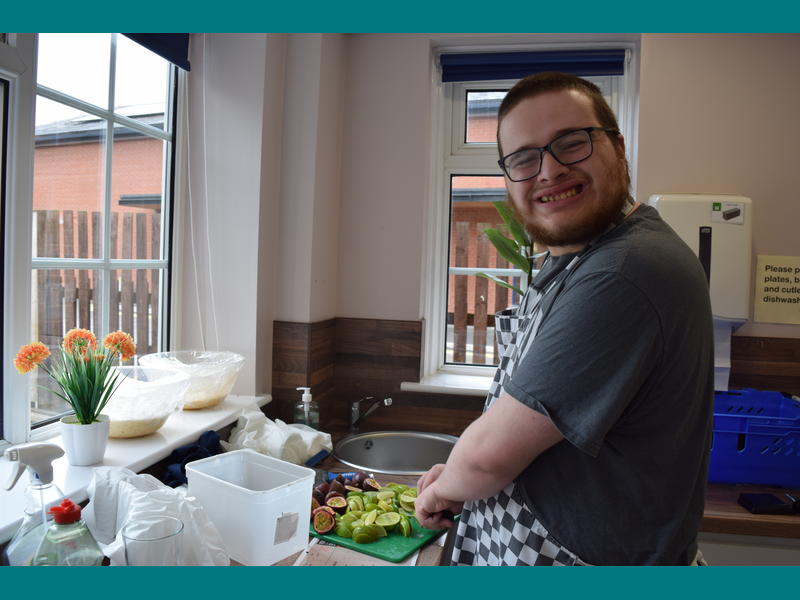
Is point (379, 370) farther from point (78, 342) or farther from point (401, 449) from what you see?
point (78, 342)

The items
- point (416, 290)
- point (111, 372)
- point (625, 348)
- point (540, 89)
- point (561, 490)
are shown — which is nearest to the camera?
point (625, 348)

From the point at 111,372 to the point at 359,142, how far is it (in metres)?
A: 1.51

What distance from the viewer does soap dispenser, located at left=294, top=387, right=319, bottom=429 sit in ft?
7.04

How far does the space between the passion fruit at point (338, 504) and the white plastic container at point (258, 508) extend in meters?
0.18

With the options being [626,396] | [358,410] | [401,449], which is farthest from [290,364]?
[626,396]

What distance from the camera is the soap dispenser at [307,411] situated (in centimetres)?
214

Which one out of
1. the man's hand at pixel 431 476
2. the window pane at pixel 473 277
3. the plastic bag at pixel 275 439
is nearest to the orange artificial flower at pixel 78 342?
the plastic bag at pixel 275 439

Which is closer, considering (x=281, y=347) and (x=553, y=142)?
(x=553, y=142)

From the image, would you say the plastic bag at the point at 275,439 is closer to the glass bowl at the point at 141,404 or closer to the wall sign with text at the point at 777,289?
the glass bowl at the point at 141,404

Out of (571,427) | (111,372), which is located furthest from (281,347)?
(571,427)

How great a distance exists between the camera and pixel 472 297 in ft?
9.41

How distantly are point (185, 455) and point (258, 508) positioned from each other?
1.61 ft

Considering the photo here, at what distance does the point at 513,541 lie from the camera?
958 mm

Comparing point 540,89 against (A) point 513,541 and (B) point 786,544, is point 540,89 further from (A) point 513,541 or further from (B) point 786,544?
(B) point 786,544
